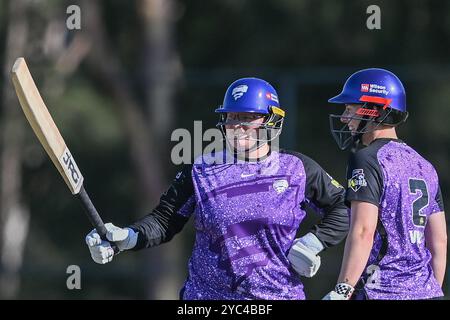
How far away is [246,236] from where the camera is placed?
589 cm

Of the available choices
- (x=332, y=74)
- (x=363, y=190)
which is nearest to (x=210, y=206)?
(x=363, y=190)

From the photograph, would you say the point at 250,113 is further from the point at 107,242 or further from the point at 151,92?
the point at 151,92

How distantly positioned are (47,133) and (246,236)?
3.80 feet

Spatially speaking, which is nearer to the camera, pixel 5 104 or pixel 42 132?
pixel 42 132

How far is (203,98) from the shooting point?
52.0 ft

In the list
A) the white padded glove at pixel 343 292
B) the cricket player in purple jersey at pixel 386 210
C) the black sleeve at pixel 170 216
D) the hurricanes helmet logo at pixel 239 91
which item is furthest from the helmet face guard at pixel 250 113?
the white padded glove at pixel 343 292

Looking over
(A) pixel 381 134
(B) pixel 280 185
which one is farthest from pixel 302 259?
(A) pixel 381 134

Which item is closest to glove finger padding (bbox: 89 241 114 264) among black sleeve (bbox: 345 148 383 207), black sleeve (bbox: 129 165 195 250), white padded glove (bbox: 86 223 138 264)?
white padded glove (bbox: 86 223 138 264)

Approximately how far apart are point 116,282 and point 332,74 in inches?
168

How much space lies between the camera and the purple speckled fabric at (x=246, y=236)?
5.86 metres

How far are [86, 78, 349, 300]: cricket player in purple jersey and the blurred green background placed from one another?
24.0ft

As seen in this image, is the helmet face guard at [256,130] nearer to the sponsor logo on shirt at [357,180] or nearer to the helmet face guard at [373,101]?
the helmet face guard at [373,101]

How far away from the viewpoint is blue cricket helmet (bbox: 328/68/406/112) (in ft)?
19.3

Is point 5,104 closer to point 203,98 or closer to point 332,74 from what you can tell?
point 203,98
